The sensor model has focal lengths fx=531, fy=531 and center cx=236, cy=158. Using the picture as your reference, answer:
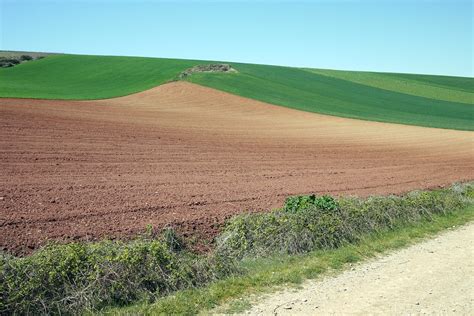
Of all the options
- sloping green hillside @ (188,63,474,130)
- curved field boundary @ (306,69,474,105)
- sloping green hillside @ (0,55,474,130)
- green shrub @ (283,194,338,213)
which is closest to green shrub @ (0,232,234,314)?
green shrub @ (283,194,338,213)

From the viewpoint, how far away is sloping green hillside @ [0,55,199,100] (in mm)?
57406

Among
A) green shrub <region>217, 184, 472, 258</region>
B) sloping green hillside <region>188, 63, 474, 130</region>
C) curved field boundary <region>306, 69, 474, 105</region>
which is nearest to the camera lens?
green shrub <region>217, 184, 472, 258</region>

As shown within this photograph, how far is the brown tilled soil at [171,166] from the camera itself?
11781mm

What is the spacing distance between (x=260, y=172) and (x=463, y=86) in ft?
313

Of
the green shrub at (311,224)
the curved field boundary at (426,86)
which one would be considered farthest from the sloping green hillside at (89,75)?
the green shrub at (311,224)

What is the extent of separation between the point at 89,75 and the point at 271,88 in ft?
80.6

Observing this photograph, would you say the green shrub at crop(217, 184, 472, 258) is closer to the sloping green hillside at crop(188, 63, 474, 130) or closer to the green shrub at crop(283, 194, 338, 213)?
the green shrub at crop(283, 194, 338, 213)

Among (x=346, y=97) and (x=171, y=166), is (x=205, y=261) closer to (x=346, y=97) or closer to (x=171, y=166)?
(x=171, y=166)

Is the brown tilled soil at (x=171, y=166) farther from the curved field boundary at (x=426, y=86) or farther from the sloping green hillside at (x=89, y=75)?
the curved field boundary at (x=426, y=86)

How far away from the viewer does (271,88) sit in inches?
2643

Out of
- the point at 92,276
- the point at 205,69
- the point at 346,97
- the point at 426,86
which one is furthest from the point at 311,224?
the point at 426,86

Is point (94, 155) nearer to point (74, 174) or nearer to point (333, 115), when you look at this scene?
point (74, 174)

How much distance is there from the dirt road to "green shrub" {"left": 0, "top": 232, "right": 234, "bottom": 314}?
154cm

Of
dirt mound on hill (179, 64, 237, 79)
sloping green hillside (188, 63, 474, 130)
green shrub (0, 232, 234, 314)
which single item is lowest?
green shrub (0, 232, 234, 314)
